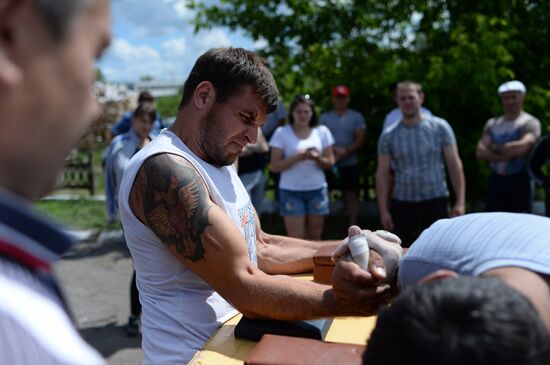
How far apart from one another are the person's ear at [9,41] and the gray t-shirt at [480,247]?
33.5 inches

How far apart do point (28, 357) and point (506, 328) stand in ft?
2.11

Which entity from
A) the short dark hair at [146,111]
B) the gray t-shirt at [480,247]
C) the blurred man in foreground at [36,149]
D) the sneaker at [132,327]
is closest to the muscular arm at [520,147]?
the short dark hair at [146,111]

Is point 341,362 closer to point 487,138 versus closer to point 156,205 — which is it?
point 156,205

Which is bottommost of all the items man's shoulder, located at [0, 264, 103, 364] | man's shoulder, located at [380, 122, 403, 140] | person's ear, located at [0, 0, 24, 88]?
man's shoulder, located at [380, 122, 403, 140]

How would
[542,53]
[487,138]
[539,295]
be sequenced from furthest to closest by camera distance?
[542,53], [487,138], [539,295]

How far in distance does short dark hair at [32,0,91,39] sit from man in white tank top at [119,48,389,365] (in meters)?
1.06

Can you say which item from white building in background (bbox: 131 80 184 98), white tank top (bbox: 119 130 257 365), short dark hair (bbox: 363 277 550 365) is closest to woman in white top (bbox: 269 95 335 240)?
white tank top (bbox: 119 130 257 365)

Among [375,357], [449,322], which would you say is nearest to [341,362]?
[375,357]

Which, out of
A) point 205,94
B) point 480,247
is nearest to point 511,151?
point 205,94

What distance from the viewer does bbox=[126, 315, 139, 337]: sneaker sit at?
15.0 ft

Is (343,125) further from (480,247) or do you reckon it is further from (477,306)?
(477,306)

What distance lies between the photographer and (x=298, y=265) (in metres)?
2.37

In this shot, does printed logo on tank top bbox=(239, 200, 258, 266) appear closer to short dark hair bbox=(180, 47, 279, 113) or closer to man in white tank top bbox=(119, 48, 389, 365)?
man in white tank top bbox=(119, 48, 389, 365)

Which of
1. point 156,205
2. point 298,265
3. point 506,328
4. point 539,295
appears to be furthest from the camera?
point 298,265
